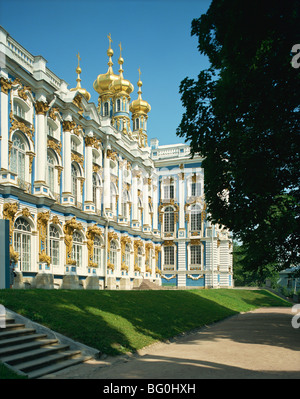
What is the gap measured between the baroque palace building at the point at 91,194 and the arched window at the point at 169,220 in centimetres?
13

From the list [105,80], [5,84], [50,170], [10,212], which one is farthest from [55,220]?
[105,80]

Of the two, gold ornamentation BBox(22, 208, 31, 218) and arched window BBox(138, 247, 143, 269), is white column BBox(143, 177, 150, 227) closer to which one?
arched window BBox(138, 247, 143, 269)

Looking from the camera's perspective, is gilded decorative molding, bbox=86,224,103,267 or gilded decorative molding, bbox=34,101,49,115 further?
gilded decorative molding, bbox=86,224,103,267

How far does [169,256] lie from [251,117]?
119ft

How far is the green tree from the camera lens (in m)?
12.7

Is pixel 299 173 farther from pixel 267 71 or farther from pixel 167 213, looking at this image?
pixel 167 213

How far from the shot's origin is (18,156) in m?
23.6

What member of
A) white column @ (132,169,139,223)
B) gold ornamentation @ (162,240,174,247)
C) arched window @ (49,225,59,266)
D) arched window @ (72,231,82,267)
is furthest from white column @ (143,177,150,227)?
arched window @ (49,225,59,266)

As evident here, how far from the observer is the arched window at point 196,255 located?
4766cm

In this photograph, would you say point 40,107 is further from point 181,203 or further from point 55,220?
Result: point 181,203

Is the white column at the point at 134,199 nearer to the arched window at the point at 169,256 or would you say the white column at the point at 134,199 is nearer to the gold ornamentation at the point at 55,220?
the arched window at the point at 169,256

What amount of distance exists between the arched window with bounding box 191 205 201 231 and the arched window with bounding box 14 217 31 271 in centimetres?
2681

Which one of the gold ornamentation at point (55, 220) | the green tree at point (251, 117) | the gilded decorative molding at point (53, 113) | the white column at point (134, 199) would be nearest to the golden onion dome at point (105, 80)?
the white column at point (134, 199)

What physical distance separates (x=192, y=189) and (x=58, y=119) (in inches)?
928
